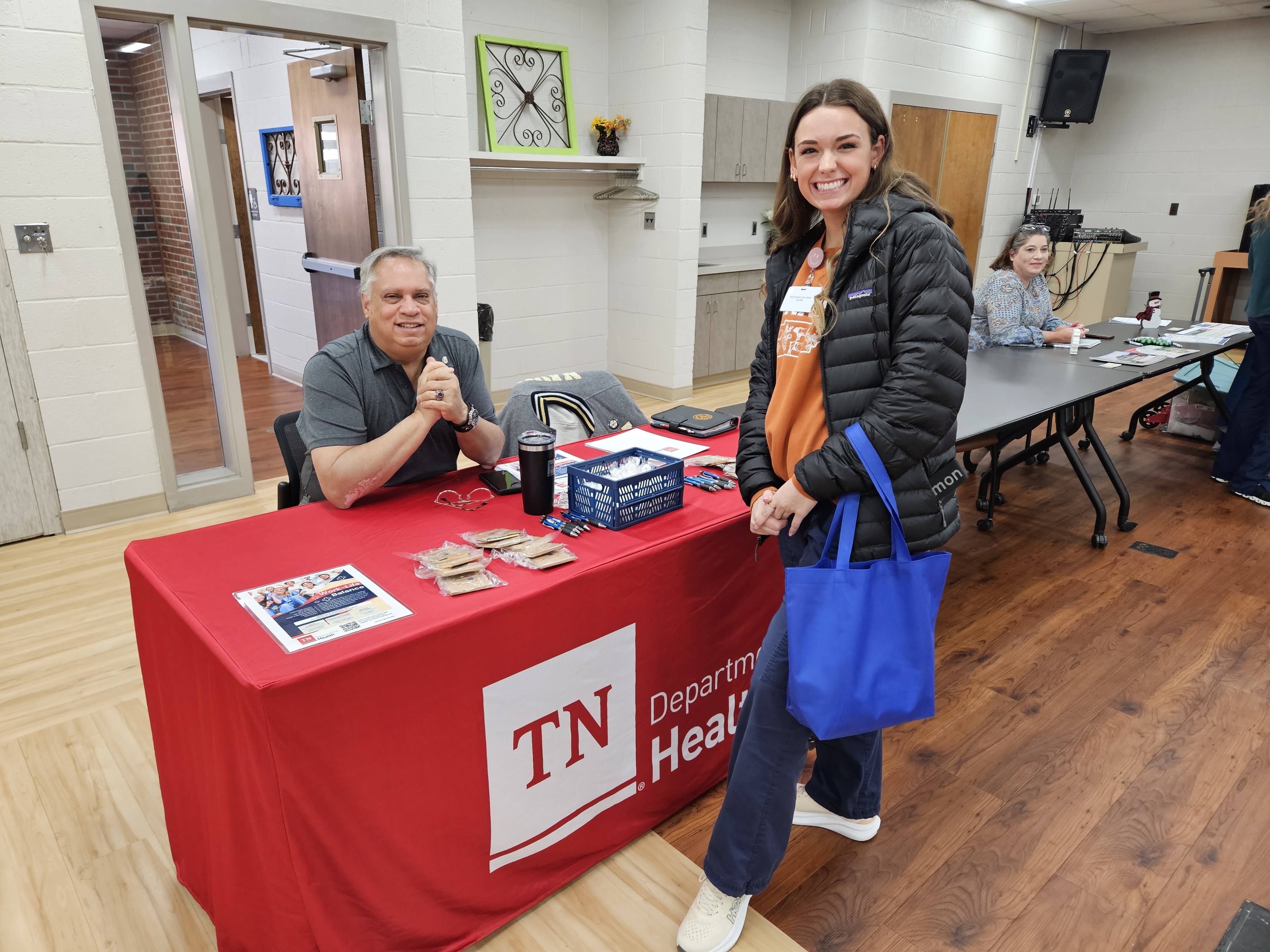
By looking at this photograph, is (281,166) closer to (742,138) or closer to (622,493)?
(742,138)

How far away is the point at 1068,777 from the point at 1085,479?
71.3 inches

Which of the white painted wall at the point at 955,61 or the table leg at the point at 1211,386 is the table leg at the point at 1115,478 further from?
the white painted wall at the point at 955,61

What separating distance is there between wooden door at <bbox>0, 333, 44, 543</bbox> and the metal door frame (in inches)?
18.7

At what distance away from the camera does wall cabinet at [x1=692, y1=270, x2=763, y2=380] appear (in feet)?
19.2

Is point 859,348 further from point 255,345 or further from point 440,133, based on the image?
point 255,345

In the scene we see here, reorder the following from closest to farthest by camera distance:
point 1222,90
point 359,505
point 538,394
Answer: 1. point 359,505
2. point 538,394
3. point 1222,90

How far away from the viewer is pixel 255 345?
6.92 metres

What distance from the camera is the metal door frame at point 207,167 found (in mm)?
3307

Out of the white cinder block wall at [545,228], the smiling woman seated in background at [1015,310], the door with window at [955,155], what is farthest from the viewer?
the door with window at [955,155]

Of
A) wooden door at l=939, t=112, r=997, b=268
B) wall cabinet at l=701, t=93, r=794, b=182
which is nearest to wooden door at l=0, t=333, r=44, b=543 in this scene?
wall cabinet at l=701, t=93, r=794, b=182

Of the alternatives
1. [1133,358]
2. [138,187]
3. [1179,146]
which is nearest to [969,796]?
[1133,358]

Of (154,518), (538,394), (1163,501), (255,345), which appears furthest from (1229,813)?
(255,345)

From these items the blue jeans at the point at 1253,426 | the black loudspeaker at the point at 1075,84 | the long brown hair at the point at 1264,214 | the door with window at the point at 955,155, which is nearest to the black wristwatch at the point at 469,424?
the long brown hair at the point at 1264,214

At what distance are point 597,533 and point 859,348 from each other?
25.6 inches
